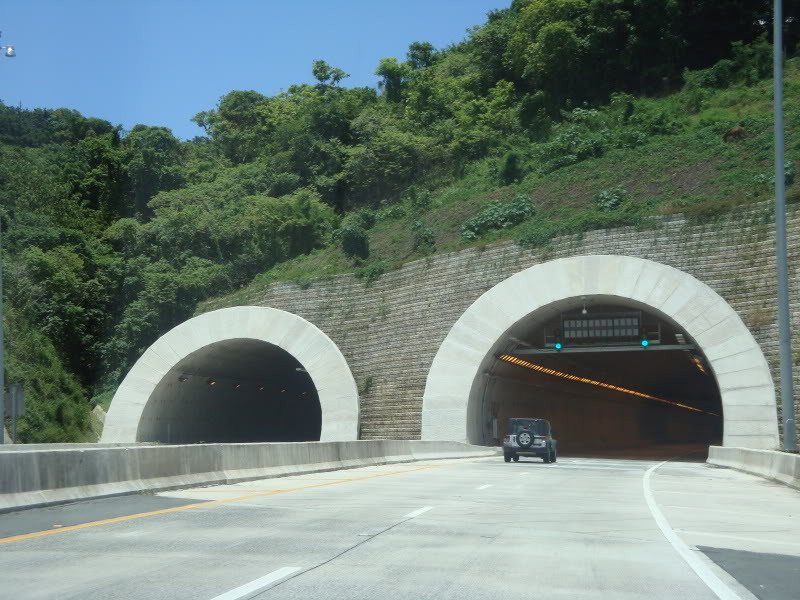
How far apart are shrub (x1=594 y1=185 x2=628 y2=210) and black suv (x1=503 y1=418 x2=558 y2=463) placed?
19.2 metres

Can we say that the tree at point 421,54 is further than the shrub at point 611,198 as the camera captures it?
Yes

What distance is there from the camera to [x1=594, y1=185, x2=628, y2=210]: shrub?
174ft

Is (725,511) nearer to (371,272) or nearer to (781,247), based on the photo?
(781,247)

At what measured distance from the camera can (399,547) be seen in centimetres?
1090

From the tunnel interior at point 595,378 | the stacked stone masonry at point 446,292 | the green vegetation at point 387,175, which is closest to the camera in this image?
the stacked stone masonry at point 446,292

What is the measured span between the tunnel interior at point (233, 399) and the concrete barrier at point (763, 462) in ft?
71.9

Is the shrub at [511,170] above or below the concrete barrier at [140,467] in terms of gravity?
above

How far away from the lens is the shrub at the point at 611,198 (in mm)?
52938

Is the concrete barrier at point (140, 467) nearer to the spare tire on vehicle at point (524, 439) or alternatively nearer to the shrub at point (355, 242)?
the spare tire on vehicle at point (524, 439)

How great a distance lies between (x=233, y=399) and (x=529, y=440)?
84.0ft

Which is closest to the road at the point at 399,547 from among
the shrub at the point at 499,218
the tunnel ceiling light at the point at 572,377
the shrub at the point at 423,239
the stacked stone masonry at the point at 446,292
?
the stacked stone masonry at the point at 446,292

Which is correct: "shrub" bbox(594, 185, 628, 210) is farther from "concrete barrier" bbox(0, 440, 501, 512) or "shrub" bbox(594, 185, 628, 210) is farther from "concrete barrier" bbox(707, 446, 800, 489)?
"concrete barrier" bbox(0, 440, 501, 512)

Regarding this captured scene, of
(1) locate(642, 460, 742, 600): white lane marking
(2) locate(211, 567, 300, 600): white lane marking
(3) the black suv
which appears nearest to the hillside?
(3) the black suv

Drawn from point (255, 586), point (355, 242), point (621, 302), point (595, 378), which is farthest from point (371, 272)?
point (255, 586)
